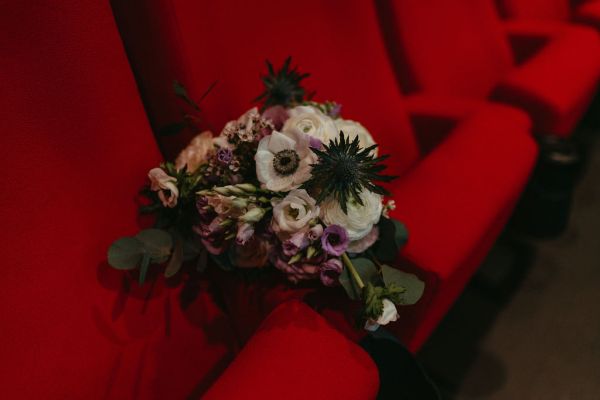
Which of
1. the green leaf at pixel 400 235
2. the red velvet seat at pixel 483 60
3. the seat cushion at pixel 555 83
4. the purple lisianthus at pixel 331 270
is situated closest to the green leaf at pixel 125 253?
the purple lisianthus at pixel 331 270

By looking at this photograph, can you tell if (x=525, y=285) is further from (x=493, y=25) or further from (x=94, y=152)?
(x=94, y=152)

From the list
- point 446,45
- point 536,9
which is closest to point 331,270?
point 446,45

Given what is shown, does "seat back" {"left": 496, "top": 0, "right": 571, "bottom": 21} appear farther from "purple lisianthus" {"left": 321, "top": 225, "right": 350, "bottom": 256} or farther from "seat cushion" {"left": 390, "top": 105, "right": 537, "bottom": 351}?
"purple lisianthus" {"left": 321, "top": 225, "right": 350, "bottom": 256}

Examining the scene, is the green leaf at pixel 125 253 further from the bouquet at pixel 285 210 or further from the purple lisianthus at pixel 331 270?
the purple lisianthus at pixel 331 270

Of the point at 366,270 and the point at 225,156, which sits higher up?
the point at 225,156

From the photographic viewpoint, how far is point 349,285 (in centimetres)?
54

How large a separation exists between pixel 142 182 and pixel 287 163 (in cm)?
21

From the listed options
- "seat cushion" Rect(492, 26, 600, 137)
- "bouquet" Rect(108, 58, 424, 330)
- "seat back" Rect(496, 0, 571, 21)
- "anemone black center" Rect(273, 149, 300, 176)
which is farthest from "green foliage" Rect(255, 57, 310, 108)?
"seat back" Rect(496, 0, 571, 21)

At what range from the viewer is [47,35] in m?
0.49

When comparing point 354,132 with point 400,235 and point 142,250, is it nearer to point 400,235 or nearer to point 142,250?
point 400,235

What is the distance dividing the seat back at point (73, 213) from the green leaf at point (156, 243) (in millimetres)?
35

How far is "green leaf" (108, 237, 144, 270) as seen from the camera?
56 cm

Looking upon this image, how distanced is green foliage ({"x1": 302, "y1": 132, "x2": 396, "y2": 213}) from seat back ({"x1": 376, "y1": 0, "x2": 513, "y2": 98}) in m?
0.63

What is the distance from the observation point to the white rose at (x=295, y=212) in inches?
19.4
